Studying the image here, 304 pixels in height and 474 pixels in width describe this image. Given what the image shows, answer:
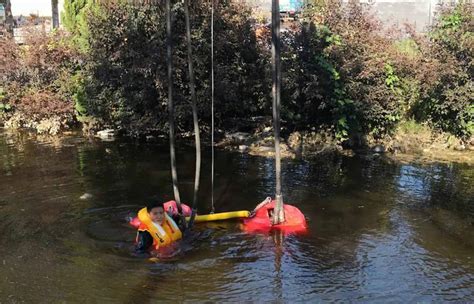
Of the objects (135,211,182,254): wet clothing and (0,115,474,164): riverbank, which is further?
(0,115,474,164): riverbank

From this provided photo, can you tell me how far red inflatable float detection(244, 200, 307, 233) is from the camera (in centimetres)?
880

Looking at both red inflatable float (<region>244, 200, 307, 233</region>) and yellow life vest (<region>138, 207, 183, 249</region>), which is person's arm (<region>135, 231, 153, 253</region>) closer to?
yellow life vest (<region>138, 207, 183, 249</region>)

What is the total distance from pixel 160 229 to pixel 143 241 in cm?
30

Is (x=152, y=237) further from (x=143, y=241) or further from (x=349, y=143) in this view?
(x=349, y=143)

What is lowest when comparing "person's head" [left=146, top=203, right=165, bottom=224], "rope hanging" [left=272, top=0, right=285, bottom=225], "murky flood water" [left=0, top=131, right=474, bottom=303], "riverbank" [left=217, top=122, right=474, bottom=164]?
"murky flood water" [left=0, top=131, right=474, bottom=303]

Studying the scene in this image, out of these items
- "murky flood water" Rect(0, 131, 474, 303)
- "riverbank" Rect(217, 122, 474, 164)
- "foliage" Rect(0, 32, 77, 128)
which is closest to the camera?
"murky flood water" Rect(0, 131, 474, 303)

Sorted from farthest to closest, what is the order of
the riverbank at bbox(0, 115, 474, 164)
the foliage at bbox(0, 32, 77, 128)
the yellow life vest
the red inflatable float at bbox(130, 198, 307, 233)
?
the foliage at bbox(0, 32, 77, 128) < the riverbank at bbox(0, 115, 474, 164) < the red inflatable float at bbox(130, 198, 307, 233) < the yellow life vest

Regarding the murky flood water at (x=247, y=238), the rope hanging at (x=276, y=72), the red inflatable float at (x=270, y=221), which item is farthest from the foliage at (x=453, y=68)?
the rope hanging at (x=276, y=72)

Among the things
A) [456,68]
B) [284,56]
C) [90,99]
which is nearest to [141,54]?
[90,99]

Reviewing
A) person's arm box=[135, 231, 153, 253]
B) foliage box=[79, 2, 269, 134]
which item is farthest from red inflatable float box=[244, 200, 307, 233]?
foliage box=[79, 2, 269, 134]

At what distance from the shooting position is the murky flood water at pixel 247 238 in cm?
688

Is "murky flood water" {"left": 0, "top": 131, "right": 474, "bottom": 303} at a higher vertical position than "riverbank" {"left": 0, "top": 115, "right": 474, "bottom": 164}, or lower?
lower

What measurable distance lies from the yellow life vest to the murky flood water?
226mm

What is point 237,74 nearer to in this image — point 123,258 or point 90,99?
point 90,99
